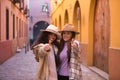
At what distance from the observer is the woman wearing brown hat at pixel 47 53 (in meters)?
4.28

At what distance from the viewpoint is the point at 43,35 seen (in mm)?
4480

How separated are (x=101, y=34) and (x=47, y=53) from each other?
825cm

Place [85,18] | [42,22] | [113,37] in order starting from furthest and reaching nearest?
[42,22], [85,18], [113,37]

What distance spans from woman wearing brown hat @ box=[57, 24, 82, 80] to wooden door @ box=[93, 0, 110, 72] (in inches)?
270

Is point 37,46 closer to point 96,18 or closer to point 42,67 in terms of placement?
point 42,67

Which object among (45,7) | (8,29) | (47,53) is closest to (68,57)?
(47,53)

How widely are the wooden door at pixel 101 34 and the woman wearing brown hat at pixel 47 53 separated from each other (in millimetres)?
6928

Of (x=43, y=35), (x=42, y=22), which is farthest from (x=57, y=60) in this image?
(x=42, y=22)

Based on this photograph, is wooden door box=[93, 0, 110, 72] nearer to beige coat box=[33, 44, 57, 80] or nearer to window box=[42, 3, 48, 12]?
beige coat box=[33, 44, 57, 80]

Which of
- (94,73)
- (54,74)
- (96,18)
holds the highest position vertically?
(96,18)

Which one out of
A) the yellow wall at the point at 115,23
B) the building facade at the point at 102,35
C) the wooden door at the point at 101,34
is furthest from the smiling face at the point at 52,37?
the wooden door at the point at 101,34

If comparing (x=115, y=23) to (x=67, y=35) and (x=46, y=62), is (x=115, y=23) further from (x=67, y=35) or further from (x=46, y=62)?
(x=46, y=62)

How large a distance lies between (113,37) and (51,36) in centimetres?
551

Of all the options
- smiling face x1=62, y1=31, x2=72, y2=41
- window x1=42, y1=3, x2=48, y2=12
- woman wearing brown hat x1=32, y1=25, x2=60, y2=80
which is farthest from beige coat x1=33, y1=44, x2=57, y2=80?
window x1=42, y1=3, x2=48, y2=12
